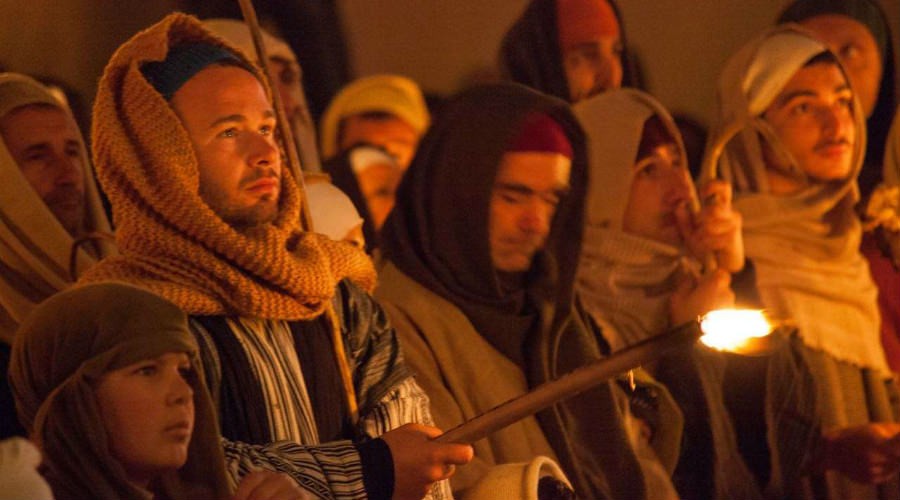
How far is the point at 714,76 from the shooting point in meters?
4.65

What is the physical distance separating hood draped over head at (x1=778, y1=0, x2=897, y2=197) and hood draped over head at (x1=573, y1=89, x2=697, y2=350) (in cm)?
66

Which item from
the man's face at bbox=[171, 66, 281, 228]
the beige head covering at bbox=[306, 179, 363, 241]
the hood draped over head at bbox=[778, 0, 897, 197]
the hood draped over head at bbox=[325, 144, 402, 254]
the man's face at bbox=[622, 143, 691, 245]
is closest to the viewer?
the man's face at bbox=[171, 66, 281, 228]

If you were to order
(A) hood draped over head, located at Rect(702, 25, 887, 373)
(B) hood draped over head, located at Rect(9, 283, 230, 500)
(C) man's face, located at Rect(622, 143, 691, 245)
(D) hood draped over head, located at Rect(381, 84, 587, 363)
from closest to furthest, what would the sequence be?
1. (B) hood draped over head, located at Rect(9, 283, 230, 500)
2. (D) hood draped over head, located at Rect(381, 84, 587, 363)
3. (C) man's face, located at Rect(622, 143, 691, 245)
4. (A) hood draped over head, located at Rect(702, 25, 887, 373)

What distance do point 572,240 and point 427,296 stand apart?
0.44 meters

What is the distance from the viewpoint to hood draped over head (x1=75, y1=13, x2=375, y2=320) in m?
3.14

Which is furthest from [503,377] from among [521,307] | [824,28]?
[824,28]

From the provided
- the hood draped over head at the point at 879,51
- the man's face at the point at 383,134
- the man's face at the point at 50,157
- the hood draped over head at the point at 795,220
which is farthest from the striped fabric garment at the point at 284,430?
the hood draped over head at the point at 879,51

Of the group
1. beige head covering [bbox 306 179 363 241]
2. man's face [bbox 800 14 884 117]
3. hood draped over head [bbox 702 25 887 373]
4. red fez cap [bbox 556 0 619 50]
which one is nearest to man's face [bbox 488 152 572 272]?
beige head covering [bbox 306 179 363 241]

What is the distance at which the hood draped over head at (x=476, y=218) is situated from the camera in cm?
383

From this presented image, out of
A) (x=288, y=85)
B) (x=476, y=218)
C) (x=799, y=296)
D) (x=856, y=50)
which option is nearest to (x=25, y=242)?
(x=288, y=85)

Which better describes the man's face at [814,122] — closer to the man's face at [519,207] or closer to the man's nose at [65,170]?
the man's face at [519,207]

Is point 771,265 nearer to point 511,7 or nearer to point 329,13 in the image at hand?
point 511,7

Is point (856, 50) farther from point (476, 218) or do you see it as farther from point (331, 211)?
point (331, 211)

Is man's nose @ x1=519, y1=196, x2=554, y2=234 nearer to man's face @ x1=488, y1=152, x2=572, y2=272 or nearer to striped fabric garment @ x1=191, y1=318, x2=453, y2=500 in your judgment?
man's face @ x1=488, y1=152, x2=572, y2=272
